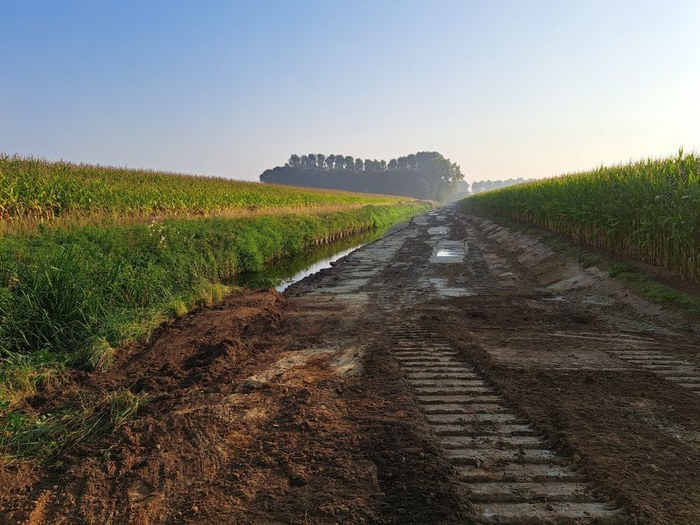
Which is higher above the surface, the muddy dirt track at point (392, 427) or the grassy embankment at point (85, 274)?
the grassy embankment at point (85, 274)

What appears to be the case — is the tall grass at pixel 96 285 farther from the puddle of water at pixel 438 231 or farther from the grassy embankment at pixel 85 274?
the puddle of water at pixel 438 231

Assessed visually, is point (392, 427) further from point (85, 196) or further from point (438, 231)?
point (438, 231)

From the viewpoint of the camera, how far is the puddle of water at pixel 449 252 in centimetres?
1711

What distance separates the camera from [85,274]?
7023 mm

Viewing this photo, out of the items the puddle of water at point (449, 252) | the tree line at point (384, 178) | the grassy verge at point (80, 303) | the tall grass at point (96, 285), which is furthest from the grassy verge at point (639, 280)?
the tree line at point (384, 178)

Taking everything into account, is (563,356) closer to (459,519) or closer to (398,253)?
(459,519)

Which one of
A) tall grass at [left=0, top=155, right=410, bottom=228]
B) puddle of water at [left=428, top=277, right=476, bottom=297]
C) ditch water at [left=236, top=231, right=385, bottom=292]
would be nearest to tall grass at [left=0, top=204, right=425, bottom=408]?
ditch water at [left=236, top=231, right=385, bottom=292]

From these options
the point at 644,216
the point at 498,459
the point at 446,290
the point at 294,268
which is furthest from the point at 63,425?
the point at 294,268

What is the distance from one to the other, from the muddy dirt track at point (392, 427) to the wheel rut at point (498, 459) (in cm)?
2

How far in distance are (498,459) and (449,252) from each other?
53.7ft

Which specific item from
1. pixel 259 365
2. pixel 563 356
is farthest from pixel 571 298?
pixel 259 365

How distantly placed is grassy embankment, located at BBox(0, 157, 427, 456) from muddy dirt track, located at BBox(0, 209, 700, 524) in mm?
411

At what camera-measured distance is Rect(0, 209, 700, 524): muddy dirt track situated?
2938mm

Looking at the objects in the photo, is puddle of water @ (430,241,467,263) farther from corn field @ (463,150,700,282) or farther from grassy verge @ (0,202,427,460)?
grassy verge @ (0,202,427,460)
